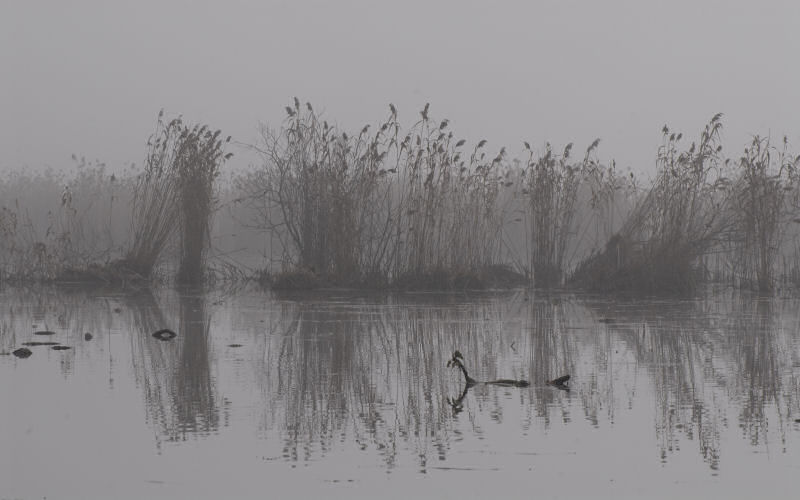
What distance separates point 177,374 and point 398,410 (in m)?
1.70

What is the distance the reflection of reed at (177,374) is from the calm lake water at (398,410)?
23 mm

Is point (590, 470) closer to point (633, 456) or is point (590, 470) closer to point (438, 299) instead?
point (633, 456)

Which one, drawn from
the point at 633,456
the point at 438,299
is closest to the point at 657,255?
the point at 438,299

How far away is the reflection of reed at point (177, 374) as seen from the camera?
503cm

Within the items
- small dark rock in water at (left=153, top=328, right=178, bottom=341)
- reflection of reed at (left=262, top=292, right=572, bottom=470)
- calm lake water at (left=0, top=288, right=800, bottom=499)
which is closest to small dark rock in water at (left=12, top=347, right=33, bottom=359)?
calm lake water at (left=0, top=288, right=800, bottom=499)

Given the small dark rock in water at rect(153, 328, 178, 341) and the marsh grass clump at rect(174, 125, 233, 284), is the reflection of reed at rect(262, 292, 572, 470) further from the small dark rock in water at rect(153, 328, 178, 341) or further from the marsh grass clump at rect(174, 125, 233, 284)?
the marsh grass clump at rect(174, 125, 233, 284)

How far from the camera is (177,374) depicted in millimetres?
6520

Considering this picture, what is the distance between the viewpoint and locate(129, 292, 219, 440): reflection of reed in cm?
503

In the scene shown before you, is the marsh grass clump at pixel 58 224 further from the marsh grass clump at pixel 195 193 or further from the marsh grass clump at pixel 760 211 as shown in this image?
the marsh grass clump at pixel 760 211

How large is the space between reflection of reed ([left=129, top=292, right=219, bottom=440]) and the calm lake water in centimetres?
2

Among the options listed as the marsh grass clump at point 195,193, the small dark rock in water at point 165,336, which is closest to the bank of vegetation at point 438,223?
the marsh grass clump at point 195,193

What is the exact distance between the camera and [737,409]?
536 centimetres

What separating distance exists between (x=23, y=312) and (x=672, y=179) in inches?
290

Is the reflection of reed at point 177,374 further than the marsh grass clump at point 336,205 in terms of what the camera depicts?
No
